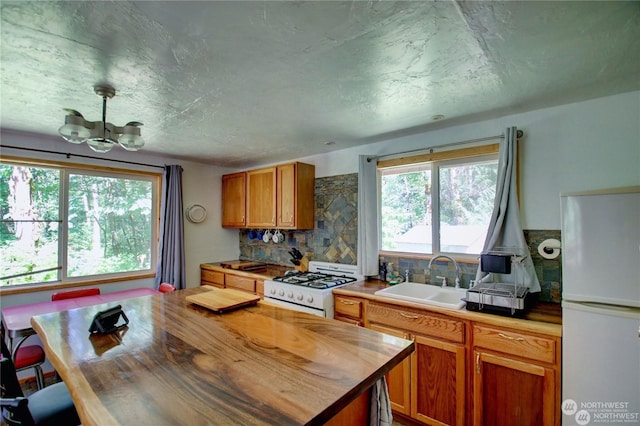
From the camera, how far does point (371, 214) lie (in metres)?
2.85

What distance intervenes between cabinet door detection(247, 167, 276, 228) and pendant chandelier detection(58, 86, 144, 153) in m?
1.78

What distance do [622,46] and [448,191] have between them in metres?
1.38

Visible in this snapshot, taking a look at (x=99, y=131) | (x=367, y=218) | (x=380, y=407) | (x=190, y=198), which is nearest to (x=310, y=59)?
(x=99, y=131)

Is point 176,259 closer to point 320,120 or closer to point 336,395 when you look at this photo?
point 320,120

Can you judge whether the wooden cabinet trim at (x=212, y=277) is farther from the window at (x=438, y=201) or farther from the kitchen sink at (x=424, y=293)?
the kitchen sink at (x=424, y=293)

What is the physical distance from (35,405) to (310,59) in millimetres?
1955

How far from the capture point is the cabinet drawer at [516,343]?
5.26 feet

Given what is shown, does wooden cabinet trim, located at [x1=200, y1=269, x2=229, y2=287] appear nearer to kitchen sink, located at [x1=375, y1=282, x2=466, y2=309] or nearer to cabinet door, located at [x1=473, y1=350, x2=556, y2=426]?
kitchen sink, located at [x1=375, y1=282, x2=466, y2=309]

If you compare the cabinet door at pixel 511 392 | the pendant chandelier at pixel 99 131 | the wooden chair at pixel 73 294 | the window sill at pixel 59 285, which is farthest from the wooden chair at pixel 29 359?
the cabinet door at pixel 511 392

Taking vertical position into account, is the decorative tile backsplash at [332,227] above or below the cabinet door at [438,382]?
above

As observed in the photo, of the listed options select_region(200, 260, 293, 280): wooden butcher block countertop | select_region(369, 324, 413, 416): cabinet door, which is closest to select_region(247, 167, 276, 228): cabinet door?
select_region(200, 260, 293, 280): wooden butcher block countertop

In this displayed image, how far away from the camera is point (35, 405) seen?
125 cm

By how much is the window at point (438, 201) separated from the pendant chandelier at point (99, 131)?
6.77 ft

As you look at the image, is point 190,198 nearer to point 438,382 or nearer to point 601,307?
point 438,382
